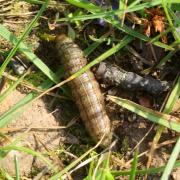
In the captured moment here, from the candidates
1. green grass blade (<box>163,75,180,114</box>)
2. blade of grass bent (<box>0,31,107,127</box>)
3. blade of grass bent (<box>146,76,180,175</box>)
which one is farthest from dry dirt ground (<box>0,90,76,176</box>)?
green grass blade (<box>163,75,180,114</box>)

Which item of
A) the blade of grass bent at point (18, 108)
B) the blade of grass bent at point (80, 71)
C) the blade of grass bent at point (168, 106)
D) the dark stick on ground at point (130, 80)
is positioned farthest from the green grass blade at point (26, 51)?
the blade of grass bent at point (168, 106)

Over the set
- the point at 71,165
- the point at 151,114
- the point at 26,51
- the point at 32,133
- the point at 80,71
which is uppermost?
the point at 26,51

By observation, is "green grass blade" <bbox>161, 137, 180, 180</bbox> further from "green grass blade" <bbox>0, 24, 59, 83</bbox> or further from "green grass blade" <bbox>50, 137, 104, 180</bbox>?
"green grass blade" <bbox>0, 24, 59, 83</bbox>

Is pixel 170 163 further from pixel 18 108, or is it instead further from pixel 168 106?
pixel 18 108

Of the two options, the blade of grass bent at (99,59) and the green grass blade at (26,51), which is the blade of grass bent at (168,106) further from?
the green grass blade at (26,51)

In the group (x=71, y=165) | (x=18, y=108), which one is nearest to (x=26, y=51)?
(x=18, y=108)

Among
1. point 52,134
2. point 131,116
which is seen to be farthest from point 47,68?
point 131,116

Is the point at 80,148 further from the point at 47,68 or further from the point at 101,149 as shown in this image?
the point at 47,68
